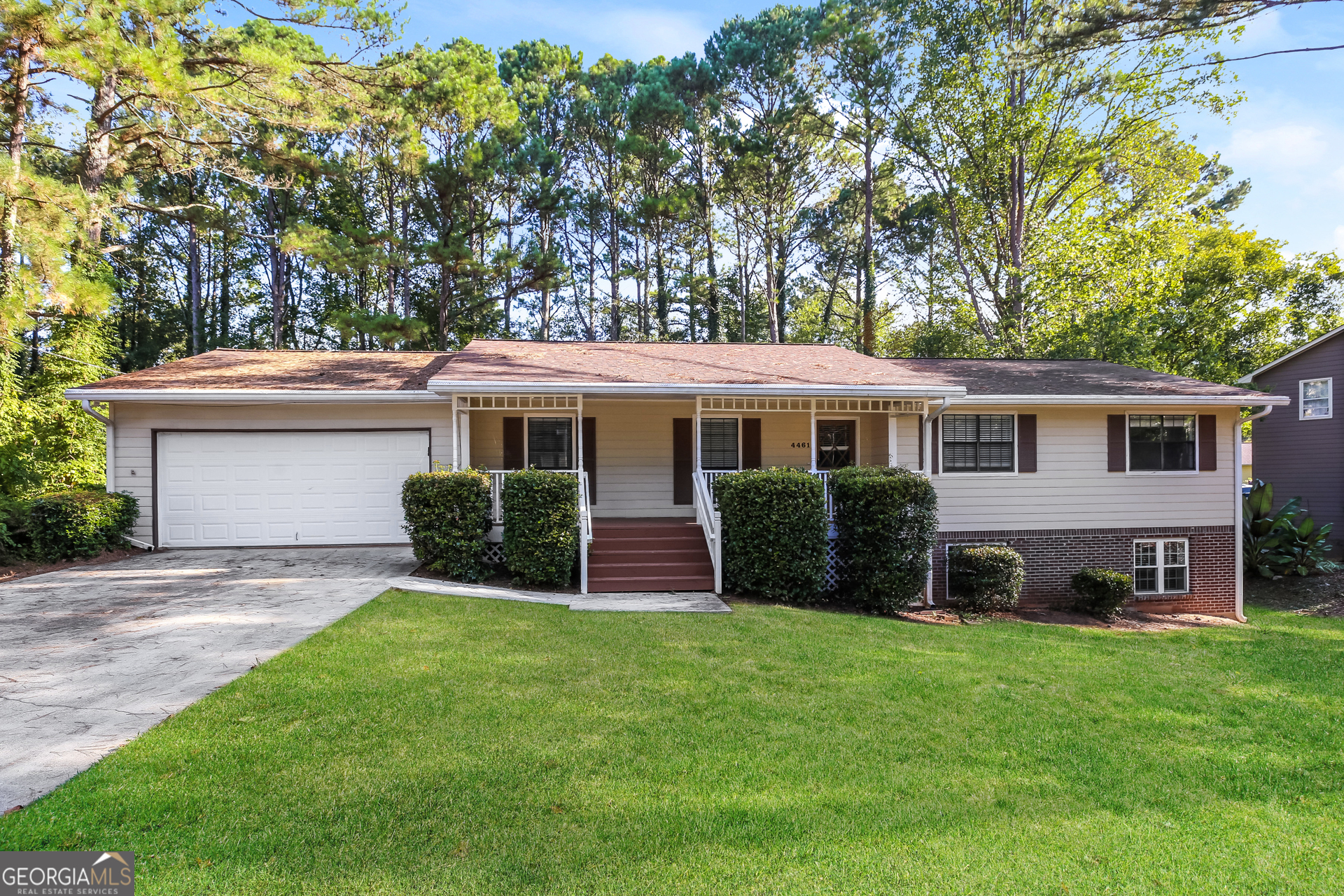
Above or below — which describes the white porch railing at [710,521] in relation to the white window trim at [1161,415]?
below

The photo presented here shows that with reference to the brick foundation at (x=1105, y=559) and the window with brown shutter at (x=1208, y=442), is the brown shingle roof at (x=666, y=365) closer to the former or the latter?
the brick foundation at (x=1105, y=559)

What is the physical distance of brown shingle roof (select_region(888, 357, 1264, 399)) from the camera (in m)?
10.4

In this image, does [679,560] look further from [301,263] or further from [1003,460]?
[301,263]

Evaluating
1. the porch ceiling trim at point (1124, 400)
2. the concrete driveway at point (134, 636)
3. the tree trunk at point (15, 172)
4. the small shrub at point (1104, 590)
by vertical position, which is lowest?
the small shrub at point (1104, 590)

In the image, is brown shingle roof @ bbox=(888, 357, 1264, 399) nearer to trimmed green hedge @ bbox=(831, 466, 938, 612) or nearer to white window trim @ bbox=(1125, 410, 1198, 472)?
white window trim @ bbox=(1125, 410, 1198, 472)

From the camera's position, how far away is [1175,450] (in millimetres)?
10812

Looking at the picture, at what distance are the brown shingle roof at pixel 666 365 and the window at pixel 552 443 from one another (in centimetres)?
113

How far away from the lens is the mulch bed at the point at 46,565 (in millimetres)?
8180

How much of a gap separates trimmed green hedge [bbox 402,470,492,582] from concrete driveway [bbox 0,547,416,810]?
734 millimetres

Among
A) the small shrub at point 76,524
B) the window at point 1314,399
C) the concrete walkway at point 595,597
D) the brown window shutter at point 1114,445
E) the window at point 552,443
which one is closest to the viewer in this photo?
the concrete walkway at point 595,597

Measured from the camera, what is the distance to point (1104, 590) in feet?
32.1

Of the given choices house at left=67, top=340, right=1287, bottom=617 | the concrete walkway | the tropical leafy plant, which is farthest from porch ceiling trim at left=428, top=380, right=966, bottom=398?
the tropical leafy plant

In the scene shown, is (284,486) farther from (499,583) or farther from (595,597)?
(595,597)

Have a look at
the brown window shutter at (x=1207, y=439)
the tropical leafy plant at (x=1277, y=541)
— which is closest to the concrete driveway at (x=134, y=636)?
the brown window shutter at (x=1207, y=439)
